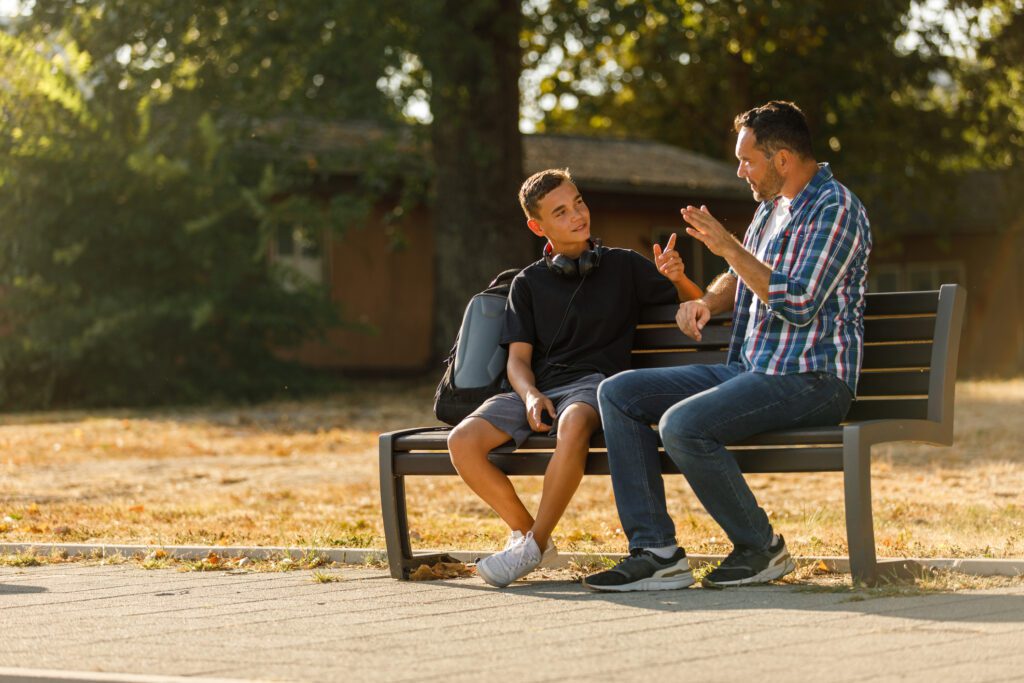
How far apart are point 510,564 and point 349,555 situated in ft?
3.73

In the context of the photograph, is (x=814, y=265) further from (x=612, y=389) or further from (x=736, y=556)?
(x=736, y=556)

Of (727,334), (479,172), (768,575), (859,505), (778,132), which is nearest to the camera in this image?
(859,505)

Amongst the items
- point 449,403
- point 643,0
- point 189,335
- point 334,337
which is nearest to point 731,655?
point 449,403

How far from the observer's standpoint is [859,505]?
573cm

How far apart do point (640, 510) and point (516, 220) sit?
51.3ft

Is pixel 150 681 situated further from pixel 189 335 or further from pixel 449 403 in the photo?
pixel 189 335

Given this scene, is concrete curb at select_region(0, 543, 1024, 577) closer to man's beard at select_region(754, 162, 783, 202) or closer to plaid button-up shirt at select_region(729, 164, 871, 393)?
plaid button-up shirt at select_region(729, 164, 871, 393)

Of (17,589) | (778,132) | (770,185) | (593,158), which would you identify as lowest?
(17,589)

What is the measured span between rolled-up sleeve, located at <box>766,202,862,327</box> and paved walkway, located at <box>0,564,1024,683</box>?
98cm

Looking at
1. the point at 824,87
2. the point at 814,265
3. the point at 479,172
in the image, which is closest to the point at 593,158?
the point at 824,87

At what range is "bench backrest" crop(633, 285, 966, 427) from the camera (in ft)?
20.3

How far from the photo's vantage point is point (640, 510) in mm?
6059

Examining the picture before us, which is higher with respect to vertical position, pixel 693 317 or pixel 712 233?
pixel 712 233

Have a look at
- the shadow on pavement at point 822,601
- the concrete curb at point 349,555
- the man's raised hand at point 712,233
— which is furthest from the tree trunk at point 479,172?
the shadow on pavement at point 822,601
